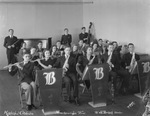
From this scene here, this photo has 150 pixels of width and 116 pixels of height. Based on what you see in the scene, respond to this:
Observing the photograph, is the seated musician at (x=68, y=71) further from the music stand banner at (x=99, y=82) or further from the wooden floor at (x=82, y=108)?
the music stand banner at (x=99, y=82)

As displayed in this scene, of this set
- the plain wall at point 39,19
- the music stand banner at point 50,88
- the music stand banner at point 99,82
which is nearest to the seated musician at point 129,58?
the music stand banner at point 99,82

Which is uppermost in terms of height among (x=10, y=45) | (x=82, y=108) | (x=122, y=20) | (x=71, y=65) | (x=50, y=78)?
(x=122, y=20)

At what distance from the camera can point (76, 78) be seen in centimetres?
634

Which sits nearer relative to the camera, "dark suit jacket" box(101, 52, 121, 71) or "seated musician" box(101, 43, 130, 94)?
"seated musician" box(101, 43, 130, 94)

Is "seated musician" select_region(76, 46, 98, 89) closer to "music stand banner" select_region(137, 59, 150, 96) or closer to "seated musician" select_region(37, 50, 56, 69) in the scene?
"seated musician" select_region(37, 50, 56, 69)

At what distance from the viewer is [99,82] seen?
19.8 ft

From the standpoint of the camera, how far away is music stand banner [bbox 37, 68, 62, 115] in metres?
5.50

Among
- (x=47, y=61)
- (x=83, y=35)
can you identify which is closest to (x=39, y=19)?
(x=83, y=35)

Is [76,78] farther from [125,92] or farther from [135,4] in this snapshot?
[135,4]

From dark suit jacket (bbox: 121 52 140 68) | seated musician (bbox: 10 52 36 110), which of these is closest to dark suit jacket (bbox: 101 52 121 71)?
dark suit jacket (bbox: 121 52 140 68)

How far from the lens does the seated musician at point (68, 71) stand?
626 centimetres

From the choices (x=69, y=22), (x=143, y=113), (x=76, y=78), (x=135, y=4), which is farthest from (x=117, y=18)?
(x=143, y=113)

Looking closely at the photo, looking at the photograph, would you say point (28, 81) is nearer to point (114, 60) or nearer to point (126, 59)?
point (114, 60)

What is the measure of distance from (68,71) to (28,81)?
40.8 inches
